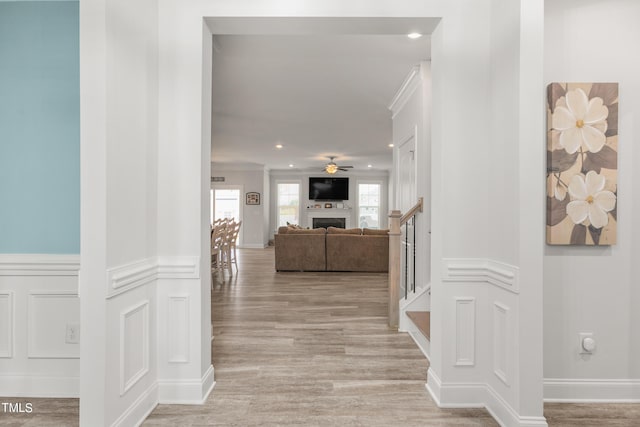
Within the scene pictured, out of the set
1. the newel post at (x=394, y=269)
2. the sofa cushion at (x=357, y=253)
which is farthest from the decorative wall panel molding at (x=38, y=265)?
the sofa cushion at (x=357, y=253)

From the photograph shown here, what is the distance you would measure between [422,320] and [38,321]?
120 inches

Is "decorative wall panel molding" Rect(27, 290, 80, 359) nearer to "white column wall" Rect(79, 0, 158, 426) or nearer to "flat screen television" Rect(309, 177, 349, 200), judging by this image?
"white column wall" Rect(79, 0, 158, 426)

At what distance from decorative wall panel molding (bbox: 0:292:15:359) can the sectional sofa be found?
17.5 feet

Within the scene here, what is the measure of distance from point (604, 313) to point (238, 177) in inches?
444

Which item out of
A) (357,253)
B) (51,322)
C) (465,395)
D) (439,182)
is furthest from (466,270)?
(357,253)

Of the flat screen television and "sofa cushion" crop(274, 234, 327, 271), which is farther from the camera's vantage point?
the flat screen television

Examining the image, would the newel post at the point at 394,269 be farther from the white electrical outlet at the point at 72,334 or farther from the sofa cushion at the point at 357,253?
the sofa cushion at the point at 357,253

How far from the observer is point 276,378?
8.99ft

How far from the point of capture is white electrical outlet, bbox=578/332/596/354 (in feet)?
7.84

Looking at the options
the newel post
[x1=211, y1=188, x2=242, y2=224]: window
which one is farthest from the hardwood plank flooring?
[x1=211, y1=188, x2=242, y2=224]: window

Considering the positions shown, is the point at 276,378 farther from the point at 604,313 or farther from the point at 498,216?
the point at 604,313

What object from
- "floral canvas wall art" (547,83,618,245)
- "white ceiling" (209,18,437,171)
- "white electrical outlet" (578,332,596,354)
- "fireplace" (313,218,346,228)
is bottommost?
"white electrical outlet" (578,332,596,354)

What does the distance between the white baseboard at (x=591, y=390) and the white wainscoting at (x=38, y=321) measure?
3.09 meters

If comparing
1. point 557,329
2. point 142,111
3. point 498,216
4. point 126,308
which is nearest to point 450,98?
point 498,216
